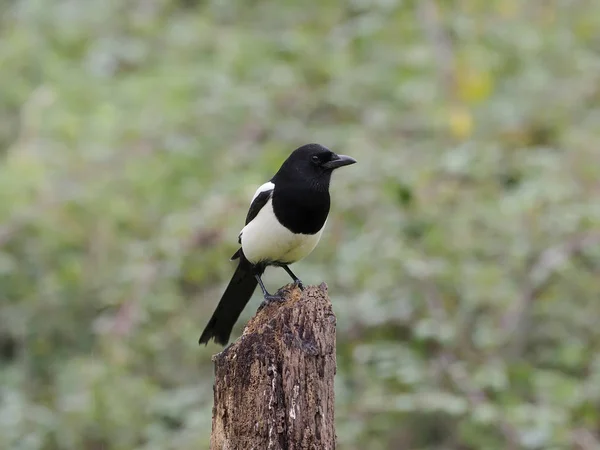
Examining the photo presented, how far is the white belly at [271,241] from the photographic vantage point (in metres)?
4.02

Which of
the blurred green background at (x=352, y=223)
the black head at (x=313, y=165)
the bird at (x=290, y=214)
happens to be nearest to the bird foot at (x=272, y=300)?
the bird at (x=290, y=214)

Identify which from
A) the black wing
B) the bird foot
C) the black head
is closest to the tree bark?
the bird foot

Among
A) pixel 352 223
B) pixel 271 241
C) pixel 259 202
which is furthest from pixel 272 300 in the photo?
pixel 352 223

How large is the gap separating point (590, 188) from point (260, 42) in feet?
12.4

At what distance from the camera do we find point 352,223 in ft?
21.2

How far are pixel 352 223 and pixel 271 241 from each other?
245cm

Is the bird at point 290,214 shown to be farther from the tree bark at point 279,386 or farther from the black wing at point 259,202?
the tree bark at point 279,386

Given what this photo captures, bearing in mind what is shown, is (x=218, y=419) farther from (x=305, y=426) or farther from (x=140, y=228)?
(x=140, y=228)

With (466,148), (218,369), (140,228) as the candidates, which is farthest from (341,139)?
(218,369)

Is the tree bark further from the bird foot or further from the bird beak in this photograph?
the bird beak

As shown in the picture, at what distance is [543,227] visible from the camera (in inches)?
238

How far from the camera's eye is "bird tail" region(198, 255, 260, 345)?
4293mm

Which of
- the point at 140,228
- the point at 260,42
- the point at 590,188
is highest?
the point at 260,42

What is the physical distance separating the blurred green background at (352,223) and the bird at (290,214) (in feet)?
4.19
